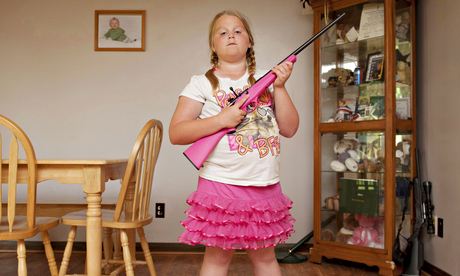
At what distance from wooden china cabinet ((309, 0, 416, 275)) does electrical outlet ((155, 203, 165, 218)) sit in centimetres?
107

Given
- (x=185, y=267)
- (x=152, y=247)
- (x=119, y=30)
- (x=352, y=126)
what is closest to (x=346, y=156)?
(x=352, y=126)

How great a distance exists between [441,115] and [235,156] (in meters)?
1.61

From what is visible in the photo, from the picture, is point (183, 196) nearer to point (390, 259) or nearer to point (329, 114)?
point (329, 114)

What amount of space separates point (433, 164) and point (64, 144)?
246 cm

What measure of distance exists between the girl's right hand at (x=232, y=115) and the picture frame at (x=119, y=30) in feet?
6.81

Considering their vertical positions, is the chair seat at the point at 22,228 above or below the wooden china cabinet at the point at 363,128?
below

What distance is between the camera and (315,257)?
9.50ft

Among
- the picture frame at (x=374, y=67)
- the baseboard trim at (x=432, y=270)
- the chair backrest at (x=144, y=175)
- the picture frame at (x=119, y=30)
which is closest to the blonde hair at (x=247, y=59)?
the chair backrest at (x=144, y=175)

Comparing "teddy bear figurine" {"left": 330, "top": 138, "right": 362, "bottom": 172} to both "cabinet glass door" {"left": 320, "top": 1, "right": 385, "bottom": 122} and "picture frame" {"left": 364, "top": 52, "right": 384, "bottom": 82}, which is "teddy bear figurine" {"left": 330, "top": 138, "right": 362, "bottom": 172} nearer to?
"cabinet glass door" {"left": 320, "top": 1, "right": 385, "bottom": 122}

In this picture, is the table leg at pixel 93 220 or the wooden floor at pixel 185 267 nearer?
the table leg at pixel 93 220

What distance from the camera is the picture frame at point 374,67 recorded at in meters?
2.72

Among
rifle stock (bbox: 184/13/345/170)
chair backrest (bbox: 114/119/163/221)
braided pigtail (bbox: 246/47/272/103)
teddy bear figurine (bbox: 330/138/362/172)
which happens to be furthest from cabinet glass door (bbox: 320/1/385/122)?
rifle stock (bbox: 184/13/345/170)

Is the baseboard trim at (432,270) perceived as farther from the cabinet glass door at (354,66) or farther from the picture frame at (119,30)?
the picture frame at (119,30)

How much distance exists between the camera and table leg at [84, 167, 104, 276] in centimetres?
190
